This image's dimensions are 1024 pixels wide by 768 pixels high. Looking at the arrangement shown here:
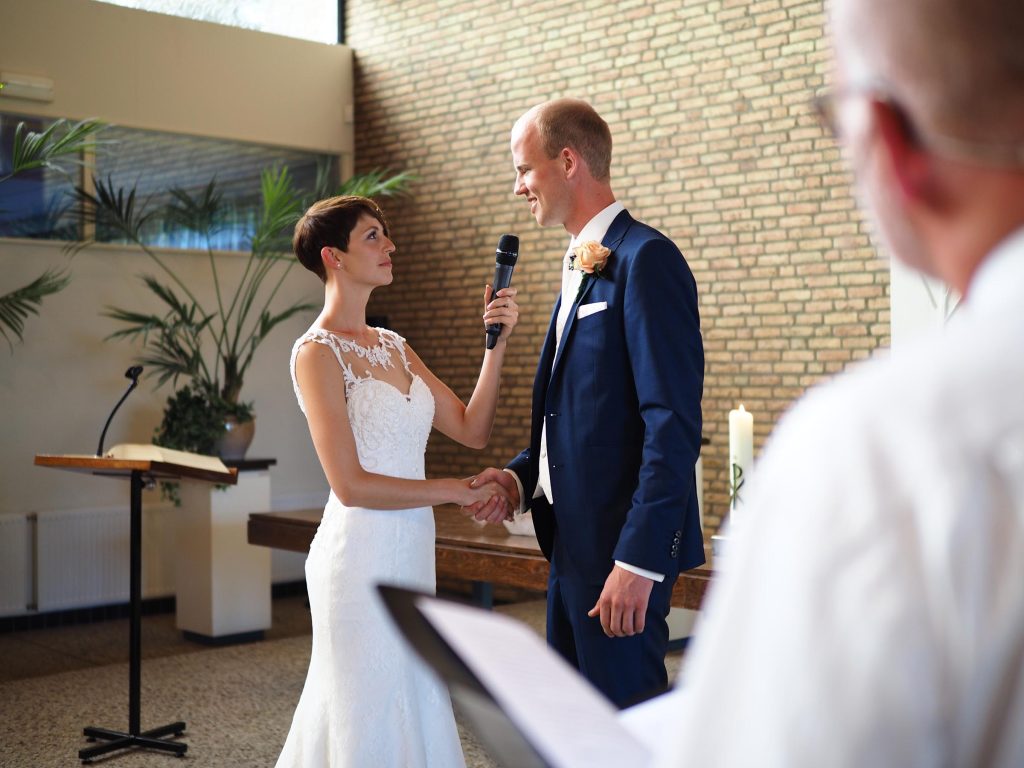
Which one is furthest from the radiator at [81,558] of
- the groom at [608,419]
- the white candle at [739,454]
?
the groom at [608,419]

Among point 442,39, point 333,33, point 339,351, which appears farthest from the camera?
point 333,33

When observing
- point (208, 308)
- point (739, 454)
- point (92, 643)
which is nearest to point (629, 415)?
point (739, 454)

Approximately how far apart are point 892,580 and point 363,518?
262 centimetres

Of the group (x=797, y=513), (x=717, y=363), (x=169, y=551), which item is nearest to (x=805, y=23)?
(x=717, y=363)

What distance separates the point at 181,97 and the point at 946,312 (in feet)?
19.9

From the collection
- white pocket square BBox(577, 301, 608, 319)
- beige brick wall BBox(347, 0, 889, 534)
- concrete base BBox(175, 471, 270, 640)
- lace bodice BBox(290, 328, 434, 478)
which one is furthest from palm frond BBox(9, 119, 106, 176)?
white pocket square BBox(577, 301, 608, 319)

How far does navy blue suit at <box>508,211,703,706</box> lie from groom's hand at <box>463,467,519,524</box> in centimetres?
26

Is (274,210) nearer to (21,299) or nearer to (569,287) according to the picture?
(21,299)

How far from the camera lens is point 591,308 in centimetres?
255

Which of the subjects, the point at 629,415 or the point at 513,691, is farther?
the point at 629,415

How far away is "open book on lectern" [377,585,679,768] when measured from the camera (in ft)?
2.25

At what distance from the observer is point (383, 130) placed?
9.35 metres

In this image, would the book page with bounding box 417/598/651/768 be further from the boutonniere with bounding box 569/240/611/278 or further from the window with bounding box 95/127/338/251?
the window with bounding box 95/127/338/251

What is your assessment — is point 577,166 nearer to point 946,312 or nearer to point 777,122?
→ point 946,312
